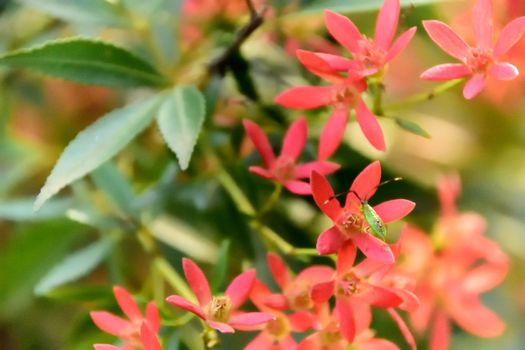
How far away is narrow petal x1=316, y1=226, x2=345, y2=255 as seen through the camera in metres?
0.47

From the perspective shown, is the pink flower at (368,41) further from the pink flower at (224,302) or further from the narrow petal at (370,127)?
the pink flower at (224,302)

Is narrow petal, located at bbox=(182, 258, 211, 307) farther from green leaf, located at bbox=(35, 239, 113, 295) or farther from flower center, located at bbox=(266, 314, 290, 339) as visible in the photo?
green leaf, located at bbox=(35, 239, 113, 295)

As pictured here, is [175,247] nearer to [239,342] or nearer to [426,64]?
[239,342]

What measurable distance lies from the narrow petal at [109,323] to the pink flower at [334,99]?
0.60 feet

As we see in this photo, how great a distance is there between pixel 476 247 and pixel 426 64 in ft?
1.09

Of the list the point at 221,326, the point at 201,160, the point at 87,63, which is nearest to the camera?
the point at 221,326

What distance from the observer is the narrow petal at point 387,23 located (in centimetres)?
49

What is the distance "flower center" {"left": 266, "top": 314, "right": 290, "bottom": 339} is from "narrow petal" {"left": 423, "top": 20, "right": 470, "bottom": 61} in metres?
0.22

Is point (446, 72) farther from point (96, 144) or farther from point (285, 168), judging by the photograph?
point (96, 144)

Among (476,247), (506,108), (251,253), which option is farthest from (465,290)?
(506,108)

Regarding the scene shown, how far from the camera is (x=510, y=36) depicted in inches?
19.9

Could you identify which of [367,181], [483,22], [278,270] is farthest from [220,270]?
[483,22]

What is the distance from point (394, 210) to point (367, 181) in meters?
0.02

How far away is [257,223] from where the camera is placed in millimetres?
603
